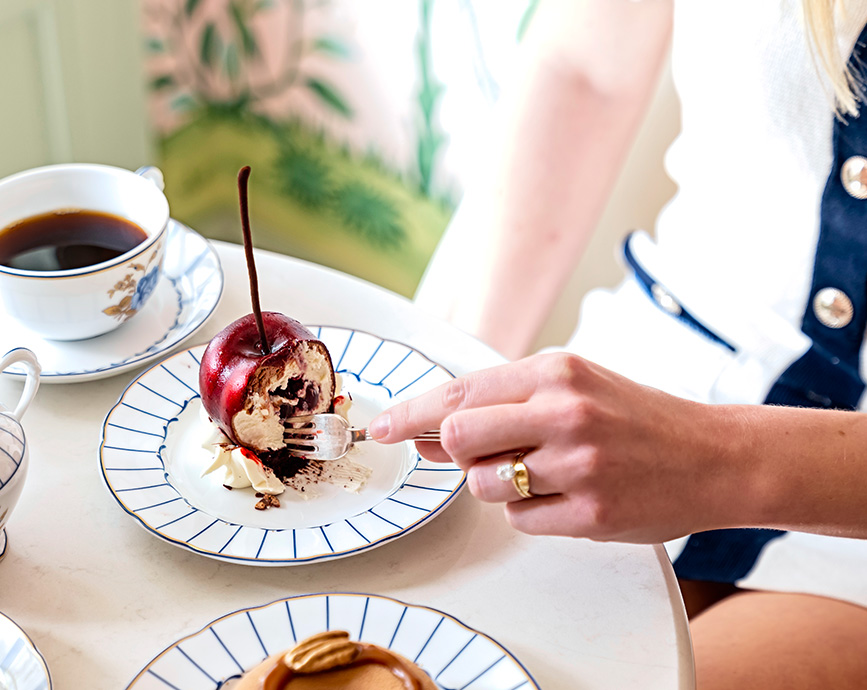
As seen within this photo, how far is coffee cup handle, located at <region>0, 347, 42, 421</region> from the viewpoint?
24.1 inches

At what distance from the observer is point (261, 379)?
65cm

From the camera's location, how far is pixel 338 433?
2.16ft

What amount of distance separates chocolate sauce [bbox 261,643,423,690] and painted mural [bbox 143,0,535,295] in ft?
3.87

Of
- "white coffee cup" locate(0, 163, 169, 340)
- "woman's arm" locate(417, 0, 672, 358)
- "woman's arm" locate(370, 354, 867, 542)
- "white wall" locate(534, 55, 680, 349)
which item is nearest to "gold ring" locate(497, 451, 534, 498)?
"woman's arm" locate(370, 354, 867, 542)

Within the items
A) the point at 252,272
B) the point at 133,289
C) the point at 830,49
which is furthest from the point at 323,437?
the point at 830,49

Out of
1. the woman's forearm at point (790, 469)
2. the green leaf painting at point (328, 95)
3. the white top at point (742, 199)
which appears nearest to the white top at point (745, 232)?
the white top at point (742, 199)

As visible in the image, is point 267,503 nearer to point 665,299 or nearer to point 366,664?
point 366,664

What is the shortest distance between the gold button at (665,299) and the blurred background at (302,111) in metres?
0.56

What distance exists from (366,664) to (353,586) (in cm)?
11

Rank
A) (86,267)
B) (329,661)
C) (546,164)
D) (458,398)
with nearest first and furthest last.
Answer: (329,661), (458,398), (86,267), (546,164)

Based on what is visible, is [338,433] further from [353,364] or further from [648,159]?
[648,159]

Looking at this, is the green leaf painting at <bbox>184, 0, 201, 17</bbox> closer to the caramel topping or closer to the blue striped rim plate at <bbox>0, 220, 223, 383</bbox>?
the blue striped rim plate at <bbox>0, 220, 223, 383</bbox>

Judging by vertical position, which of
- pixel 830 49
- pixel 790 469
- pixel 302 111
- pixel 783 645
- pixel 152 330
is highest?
pixel 830 49

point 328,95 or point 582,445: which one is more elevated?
point 582,445
